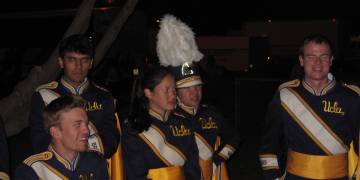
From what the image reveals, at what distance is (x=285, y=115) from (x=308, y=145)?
0.28 metres

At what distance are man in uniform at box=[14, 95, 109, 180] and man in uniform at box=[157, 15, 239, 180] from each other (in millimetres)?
1088

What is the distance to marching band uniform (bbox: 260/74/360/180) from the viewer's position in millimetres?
3746

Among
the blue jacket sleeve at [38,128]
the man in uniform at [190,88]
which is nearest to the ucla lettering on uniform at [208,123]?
the man in uniform at [190,88]

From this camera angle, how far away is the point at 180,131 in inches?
146

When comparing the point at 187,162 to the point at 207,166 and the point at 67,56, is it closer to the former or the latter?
the point at 207,166

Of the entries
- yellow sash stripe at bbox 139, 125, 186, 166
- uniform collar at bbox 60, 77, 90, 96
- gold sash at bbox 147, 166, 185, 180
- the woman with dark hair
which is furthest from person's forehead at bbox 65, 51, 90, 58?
gold sash at bbox 147, 166, 185, 180

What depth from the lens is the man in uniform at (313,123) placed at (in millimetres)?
3725

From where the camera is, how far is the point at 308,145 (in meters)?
3.82

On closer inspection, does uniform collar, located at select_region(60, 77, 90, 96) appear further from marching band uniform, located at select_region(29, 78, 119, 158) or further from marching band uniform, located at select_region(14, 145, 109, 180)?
marching band uniform, located at select_region(14, 145, 109, 180)

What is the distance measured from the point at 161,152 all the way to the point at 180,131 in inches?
8.1

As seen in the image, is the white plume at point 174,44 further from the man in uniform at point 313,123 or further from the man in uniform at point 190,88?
the man in uniform at point 313,123

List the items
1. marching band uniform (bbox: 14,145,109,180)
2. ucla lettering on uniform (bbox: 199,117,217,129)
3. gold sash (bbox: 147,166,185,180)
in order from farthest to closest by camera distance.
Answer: ucla lettering on uniform (bbox: 199,117,217,129) < gold sash (bbox: 147,166,185,180) < marching band uniform (bbox: 14,145,109,180)

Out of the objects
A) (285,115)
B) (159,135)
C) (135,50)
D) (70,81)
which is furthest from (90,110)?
(135,50)

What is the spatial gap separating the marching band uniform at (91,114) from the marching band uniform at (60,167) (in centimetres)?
65
